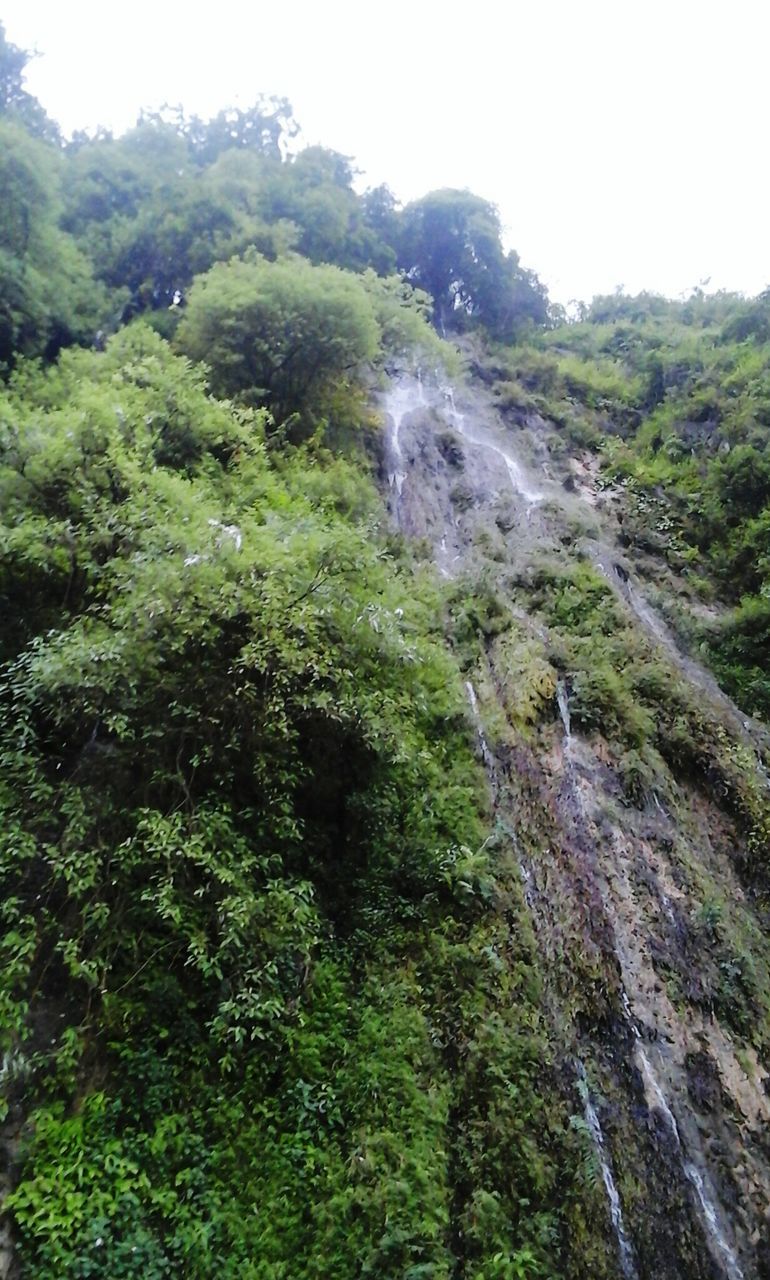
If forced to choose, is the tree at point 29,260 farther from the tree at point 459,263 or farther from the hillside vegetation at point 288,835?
the tree at point 459,263

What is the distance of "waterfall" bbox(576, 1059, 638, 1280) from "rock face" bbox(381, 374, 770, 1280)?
1 cm

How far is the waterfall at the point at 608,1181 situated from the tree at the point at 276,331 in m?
10.1

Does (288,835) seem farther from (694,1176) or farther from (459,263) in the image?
(459,263)

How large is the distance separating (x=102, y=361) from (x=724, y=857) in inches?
426

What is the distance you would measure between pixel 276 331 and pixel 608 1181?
38.1 feet

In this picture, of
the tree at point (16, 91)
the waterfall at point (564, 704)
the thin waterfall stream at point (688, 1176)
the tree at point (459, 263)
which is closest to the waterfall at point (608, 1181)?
the thin waterfall stream at point (688, 1176)

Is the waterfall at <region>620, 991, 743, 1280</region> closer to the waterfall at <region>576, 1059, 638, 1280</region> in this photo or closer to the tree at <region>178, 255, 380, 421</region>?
the waterfall at <region>576, 1059, 638, 1280</region>

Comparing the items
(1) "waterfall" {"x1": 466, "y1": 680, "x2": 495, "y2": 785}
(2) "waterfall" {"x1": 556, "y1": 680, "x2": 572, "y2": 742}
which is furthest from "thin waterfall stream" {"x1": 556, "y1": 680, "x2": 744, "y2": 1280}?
(2) "waterfall" {"x1": 556, "y1": 680, "x2": 572, "y2": 742}

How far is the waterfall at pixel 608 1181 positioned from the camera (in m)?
4.89

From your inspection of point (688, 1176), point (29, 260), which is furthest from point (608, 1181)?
point (29, 260)

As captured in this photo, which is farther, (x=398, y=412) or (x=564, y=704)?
(x=398, y=412)

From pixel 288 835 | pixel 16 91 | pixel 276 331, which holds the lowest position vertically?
pixel 288 835

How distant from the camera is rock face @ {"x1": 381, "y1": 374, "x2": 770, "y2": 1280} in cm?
521

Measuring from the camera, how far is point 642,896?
6.89 m
